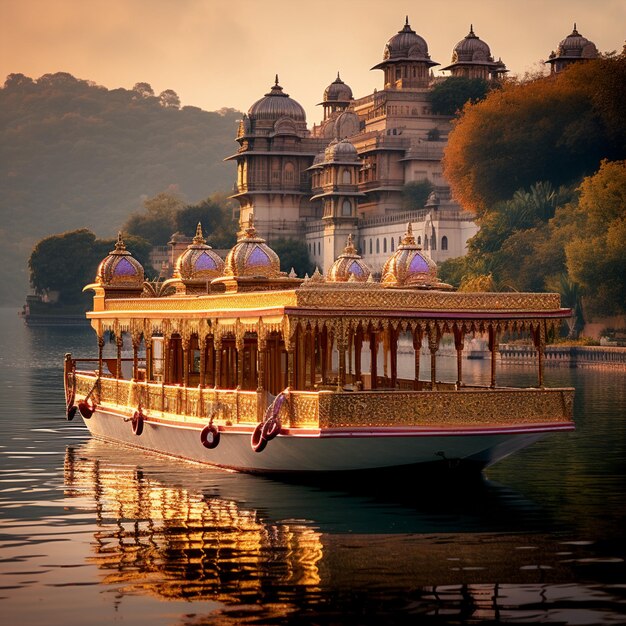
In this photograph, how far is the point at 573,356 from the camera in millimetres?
71188

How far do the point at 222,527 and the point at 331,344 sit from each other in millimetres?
7966

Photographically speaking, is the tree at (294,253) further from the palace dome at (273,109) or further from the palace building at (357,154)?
the palace dome at (273,109)

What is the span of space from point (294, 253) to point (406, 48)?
2102 cm

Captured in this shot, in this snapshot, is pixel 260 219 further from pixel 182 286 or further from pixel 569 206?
pixel 182 286

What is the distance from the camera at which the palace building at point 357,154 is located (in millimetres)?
122750

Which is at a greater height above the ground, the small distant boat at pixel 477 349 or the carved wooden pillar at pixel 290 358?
the small distant boat at pixel 477 349

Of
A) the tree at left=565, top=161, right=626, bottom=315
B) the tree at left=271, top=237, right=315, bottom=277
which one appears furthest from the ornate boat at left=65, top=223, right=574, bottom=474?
the tree at left=271, top=237, right=315, bottom=277

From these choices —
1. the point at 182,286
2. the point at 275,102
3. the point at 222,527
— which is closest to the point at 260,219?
the point at 275,102

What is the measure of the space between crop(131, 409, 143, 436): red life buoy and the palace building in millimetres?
88270

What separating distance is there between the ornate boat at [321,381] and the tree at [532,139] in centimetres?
6543

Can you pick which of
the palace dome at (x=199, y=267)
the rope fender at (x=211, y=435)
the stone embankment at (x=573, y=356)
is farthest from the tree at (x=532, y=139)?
the rope fender at (x=211, y=435)

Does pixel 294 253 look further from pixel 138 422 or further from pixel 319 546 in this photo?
pixel 319 546

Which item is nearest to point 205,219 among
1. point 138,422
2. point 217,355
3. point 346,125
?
point 346,125

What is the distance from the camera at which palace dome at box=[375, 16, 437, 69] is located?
13662 cm
